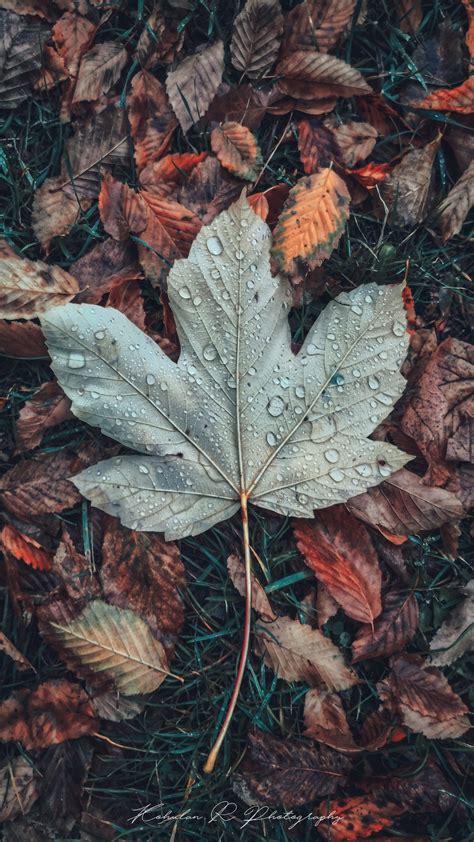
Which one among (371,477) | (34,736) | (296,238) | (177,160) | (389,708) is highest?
(177,160)

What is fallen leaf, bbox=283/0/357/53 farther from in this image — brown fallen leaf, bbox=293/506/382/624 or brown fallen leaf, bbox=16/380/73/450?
brown fallen leaf, bbox=293/506/382/624

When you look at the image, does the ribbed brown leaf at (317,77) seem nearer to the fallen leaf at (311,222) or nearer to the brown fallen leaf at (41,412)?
the fallen leaf at (311,222)

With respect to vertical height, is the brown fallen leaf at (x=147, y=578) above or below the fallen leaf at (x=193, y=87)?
below

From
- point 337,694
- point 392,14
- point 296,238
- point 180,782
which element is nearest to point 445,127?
point 392,14

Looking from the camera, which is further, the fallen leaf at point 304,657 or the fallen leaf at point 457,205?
the fallen leaf at point 457,205

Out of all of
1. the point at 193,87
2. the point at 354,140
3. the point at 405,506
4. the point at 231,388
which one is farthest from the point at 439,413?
the point at 193,87

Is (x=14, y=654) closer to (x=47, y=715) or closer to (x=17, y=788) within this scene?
(x=47, y=715)

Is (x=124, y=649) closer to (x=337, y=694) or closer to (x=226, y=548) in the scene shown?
(x=226, y=548)

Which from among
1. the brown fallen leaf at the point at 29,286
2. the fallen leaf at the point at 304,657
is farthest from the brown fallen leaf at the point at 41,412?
the fallen leaf at the point at 304,657
